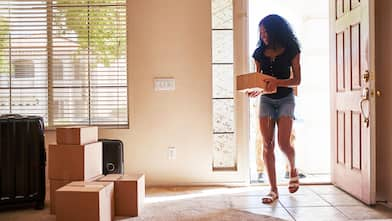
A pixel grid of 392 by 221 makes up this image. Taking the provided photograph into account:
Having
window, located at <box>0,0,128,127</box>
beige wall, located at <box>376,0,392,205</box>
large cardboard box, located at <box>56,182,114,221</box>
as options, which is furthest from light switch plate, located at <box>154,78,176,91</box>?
beige wall, located at <box>376,0,392,205</box>

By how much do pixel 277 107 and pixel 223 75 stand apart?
0.78 metres

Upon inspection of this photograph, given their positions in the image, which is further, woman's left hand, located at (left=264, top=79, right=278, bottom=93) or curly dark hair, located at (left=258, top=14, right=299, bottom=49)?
curly dark hair, located at (left=258, top=14, right=299, bottom=49)

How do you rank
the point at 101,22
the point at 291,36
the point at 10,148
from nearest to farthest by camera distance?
1. the point at 10,148
2. the point at 291,36
3. the point at 101,22

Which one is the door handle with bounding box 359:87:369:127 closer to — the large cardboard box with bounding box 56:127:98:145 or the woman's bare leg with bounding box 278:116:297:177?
the woman's bare leg with bounding box 278:116:297:177

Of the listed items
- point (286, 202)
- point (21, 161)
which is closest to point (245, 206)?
point (286, 202)

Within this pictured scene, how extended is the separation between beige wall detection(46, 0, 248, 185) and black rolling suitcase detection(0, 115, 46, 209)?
79cm

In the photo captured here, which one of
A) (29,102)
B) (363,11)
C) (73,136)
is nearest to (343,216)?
(363,11)

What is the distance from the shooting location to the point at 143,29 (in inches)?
143

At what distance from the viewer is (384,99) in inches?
118

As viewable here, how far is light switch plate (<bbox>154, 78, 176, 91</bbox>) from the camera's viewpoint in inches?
143

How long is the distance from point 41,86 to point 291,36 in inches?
→ 92.2

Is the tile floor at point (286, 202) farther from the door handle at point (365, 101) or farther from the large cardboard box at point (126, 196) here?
the door handle at point (365, 101)

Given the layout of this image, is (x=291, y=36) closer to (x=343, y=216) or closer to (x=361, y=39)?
(x=361, y=39)

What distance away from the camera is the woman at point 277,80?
120 inches
